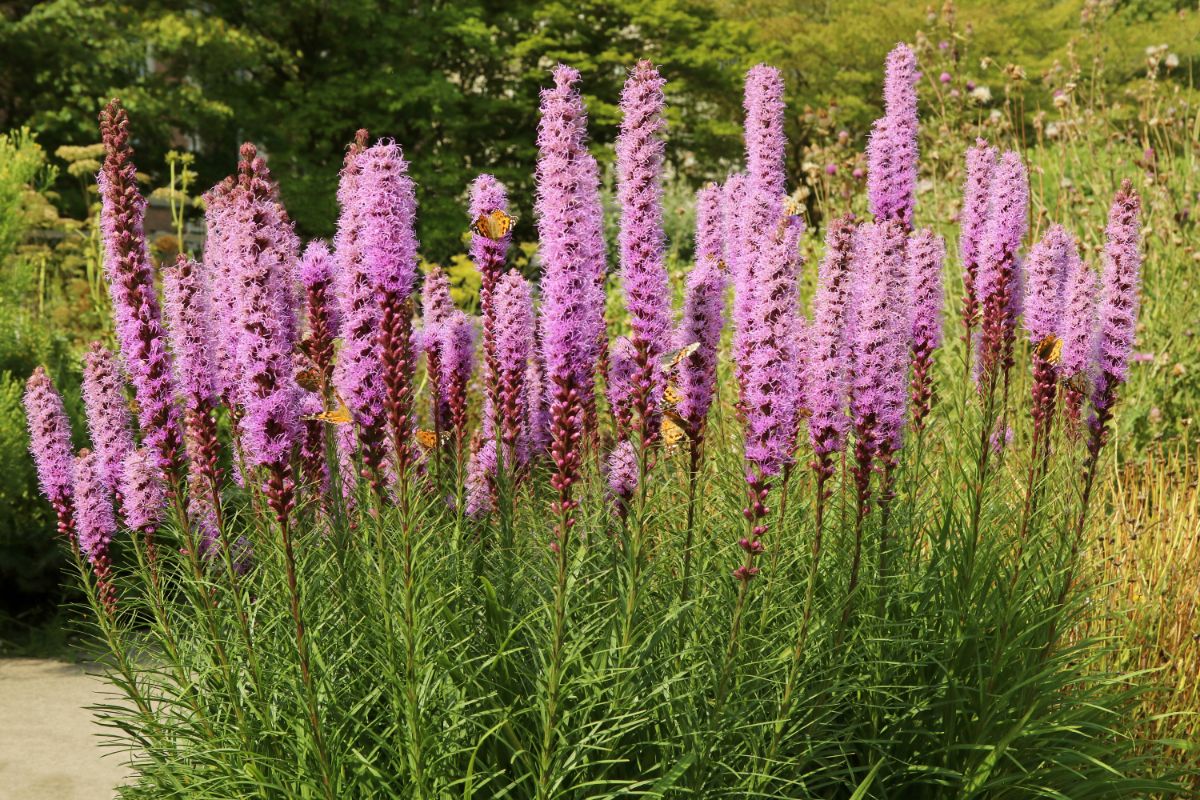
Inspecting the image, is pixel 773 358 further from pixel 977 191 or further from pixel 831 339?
pixel 977 191

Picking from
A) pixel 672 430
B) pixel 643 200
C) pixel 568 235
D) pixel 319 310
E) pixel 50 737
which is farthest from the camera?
pixel 50 737

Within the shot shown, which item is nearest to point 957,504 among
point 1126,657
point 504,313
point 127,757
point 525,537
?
point 1126,657

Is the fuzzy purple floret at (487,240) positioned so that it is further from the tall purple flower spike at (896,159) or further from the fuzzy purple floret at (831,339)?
the tall purple flower spike at (896,159)

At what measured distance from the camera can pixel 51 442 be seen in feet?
14.5

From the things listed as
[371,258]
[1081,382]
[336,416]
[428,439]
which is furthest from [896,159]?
[336,416]

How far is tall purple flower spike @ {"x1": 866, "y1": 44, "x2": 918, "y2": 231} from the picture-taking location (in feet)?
14.2

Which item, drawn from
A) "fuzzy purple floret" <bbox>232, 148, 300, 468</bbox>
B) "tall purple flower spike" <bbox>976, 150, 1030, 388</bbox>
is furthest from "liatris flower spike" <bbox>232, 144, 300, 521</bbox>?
"tall purple flower spike" <bbox>976, 150, 1030, 388</bbox>

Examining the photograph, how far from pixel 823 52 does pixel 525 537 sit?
121 feet

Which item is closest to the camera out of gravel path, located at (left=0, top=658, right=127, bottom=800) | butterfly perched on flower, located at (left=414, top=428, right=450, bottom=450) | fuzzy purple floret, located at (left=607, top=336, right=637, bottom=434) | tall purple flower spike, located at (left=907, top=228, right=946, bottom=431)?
fuzzy purple floret, located at (left=607, top=336, right=637, bottom=434)

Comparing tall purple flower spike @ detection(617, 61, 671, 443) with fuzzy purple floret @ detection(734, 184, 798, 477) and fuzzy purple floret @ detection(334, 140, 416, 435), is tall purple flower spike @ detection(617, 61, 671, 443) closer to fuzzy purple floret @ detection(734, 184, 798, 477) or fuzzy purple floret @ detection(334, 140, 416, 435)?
fuzzy purple floret @ detection(734, 184, 798, 477)

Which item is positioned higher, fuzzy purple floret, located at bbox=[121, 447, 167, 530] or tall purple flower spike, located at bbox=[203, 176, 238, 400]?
tall purple flower spike, located at bbox=[203, 176, 238, 400]

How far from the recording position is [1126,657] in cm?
484

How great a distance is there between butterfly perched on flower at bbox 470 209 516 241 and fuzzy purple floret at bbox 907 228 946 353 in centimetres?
147

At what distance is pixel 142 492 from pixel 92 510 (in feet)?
0.93
